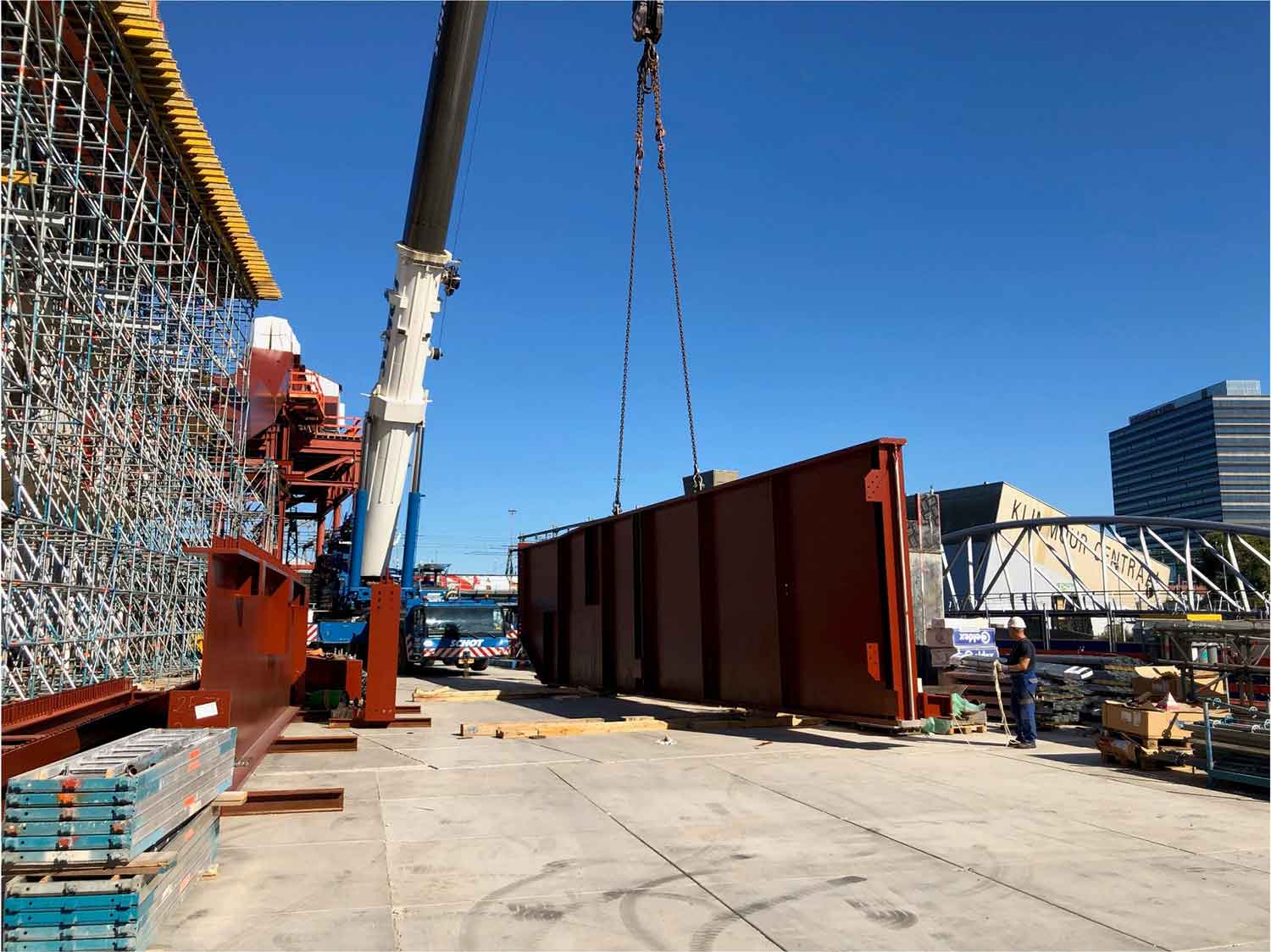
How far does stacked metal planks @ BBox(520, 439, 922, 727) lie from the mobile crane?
3.83 meters

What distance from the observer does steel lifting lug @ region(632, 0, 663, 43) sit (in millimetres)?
13242

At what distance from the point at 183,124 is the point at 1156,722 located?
1977 centimetres

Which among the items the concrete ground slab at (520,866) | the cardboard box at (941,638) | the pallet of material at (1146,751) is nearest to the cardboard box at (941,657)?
the cardboard box at (941,638)

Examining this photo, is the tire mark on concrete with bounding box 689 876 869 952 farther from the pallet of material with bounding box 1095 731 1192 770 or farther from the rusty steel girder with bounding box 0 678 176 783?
the pallet of material with bounding box 1095 731 1192 770

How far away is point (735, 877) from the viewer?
16.9 feet

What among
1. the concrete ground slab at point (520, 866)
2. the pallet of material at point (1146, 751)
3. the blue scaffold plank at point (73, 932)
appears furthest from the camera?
the pallet of material at point (1146, 751)

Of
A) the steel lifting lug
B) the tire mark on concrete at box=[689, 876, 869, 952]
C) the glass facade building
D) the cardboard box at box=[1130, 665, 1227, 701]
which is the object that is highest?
the glass facade building

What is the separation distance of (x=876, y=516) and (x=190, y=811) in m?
7.37

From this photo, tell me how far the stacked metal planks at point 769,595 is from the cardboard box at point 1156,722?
2.08m

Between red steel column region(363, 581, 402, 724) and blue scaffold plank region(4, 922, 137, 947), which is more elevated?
red steel column region(363, 581, 402, 724)

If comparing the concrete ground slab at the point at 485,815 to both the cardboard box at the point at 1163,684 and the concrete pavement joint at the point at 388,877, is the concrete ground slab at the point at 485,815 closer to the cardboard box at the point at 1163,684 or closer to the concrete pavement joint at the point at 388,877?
the concrete pavement joint at the point at 388,877

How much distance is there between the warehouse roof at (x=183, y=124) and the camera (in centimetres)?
1516

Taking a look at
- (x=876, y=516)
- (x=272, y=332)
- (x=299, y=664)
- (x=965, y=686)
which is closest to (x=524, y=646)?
(x=299, y=664)

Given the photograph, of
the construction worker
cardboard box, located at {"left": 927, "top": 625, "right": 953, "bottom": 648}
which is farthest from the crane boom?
the construction worker
